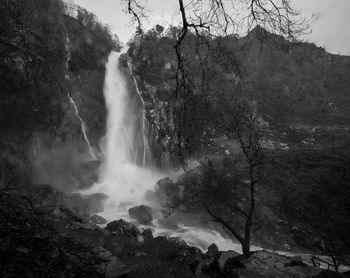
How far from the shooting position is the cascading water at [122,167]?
69.3 feet

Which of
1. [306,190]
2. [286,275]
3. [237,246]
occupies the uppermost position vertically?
[306,190]

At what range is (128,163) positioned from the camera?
30.8 meters

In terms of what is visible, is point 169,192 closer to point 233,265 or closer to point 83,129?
point 83,129

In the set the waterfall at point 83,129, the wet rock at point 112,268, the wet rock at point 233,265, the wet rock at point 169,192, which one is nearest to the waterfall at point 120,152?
the waterfall at point 83,129

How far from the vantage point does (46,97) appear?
26.4 metres

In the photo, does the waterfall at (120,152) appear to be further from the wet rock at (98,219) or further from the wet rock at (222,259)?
the wet rock at (222,259)

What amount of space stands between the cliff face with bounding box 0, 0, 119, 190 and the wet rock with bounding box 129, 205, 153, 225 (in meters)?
6.94

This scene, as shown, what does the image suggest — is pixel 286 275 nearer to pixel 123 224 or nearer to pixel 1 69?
pixel 123 224

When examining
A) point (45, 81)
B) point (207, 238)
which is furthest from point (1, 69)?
point (207, 238)

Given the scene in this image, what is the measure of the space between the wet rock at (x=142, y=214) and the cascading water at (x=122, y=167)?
401 mm

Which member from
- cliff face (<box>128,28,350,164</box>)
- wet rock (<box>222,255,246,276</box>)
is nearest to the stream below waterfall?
cliff face (<box>128,28,350,164</box>)

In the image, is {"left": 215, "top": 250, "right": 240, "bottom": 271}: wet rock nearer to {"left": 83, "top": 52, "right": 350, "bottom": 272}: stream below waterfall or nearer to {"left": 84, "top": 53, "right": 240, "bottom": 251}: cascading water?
{"left": 83, "top": 52, "right": 350, "bottom": 272}: stream below waterfall

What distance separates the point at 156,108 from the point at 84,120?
878 cm

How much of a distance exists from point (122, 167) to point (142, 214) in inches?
379
